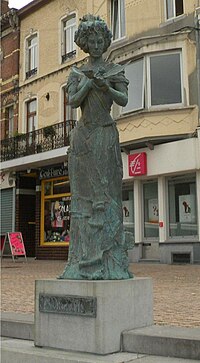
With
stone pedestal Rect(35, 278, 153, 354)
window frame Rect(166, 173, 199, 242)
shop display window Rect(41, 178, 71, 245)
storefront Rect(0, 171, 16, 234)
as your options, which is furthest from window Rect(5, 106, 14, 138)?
stone pedestal Rect(35, 278, 153, 354)

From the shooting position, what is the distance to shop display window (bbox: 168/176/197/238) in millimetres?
18062

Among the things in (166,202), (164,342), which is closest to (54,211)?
(166,202)

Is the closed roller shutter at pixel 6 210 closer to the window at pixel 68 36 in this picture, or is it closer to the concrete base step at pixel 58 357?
the window at pixel 68 36

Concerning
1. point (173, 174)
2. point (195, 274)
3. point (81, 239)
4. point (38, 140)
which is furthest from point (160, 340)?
point (38, 140)

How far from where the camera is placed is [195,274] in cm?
1334

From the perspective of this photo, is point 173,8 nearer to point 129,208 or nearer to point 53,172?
point 129,208

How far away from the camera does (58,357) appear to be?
14.9ft

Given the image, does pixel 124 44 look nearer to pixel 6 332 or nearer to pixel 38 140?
pixel 38 140

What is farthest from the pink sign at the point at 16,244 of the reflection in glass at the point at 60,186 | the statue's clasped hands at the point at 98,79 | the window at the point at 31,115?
the statue's clasped hands at the point at 98,79

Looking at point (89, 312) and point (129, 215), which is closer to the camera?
point (89, 312)

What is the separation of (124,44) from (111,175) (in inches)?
610

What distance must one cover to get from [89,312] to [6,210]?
2226cm

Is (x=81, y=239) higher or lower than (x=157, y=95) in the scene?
lower

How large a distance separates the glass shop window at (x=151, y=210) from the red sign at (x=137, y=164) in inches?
32.6
